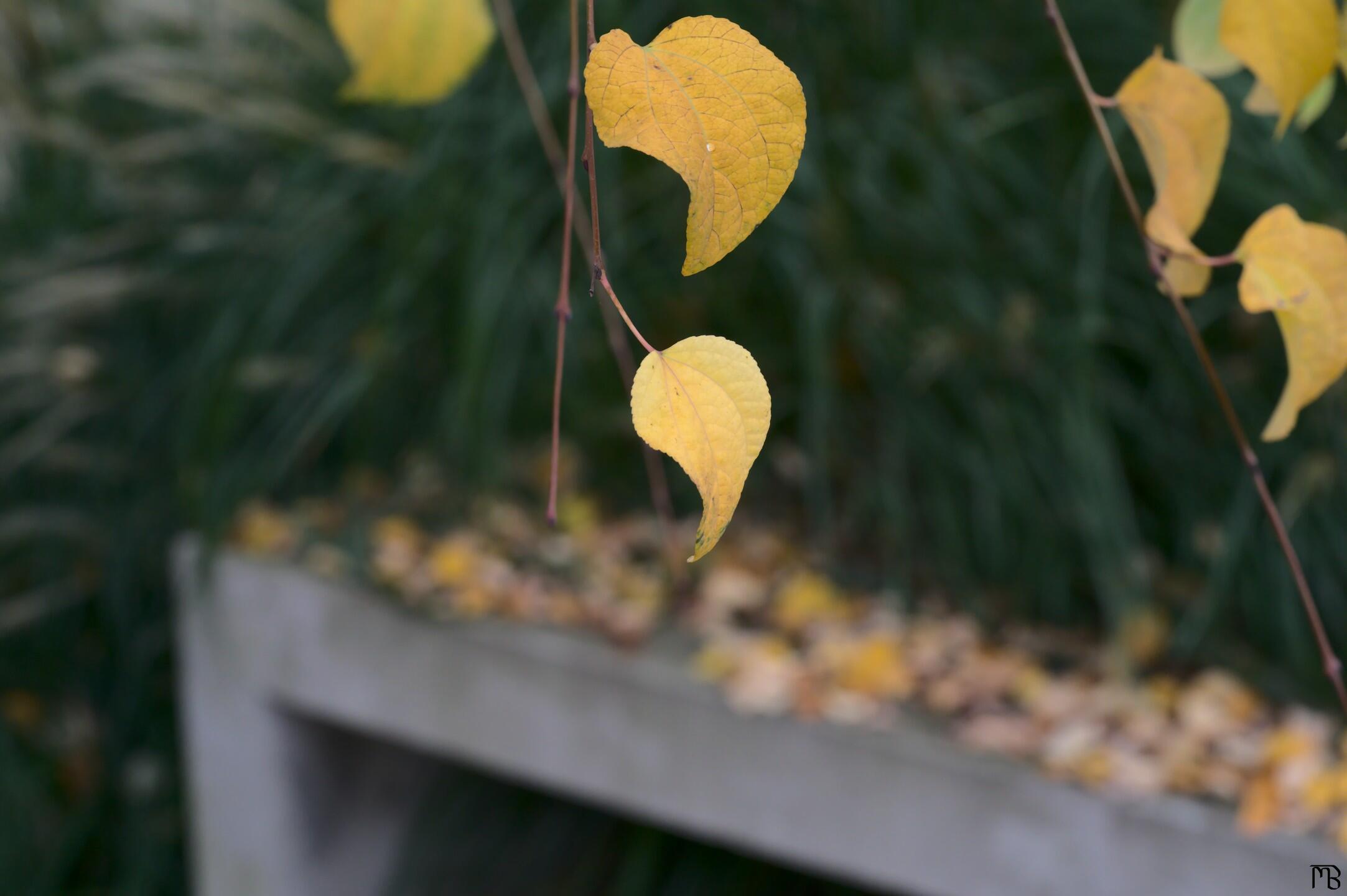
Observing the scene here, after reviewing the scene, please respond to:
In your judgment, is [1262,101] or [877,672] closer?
[1262,101]

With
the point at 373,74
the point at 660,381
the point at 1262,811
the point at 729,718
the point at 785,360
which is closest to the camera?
the point at 660,381

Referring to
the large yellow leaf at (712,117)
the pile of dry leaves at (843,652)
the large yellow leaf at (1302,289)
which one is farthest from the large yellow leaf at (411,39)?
the pile of dry leaves at (843,652)

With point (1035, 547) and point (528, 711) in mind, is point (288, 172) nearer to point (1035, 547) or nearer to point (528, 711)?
point (528, 711)

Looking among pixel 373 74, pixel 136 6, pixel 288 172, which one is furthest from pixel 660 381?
pixel 136 6

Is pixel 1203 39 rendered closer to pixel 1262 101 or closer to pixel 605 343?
pixel 1262 101

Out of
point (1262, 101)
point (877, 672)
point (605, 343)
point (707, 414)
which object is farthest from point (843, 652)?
point (707, 414)

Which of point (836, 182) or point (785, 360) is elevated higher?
point (836, 182)

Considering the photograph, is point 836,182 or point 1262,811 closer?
point 1262,811
